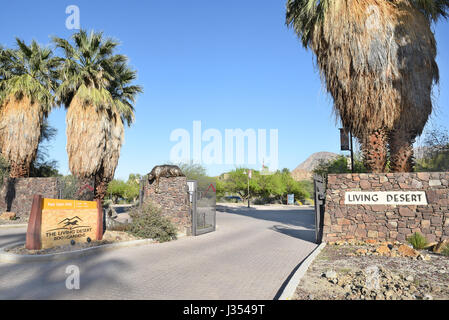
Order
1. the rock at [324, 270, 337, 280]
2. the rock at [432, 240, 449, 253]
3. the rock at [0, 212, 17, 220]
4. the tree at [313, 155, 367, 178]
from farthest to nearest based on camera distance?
the tree at [313, 155, 367, 178] < the rock at [0, 212, 17, 220] < the rock at [432, 240, 449, 253] < the rock at [324, 270, 337, 280]

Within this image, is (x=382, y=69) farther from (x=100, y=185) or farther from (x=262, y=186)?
(x=262, y=186)

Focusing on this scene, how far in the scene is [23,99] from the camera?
2062 centimetres

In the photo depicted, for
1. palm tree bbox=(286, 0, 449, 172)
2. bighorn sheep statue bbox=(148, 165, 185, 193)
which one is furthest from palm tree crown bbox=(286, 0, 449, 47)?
bighorn sheep statue bbox=(148, 165, 185, 193)

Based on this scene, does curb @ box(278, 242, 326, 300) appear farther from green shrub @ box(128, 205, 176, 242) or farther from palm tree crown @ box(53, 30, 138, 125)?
palm tree crown @ box(53, 30, 138, 125)

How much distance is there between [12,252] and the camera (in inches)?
351

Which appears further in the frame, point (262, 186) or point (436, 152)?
point (262, 186)

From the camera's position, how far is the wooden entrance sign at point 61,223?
355 inches

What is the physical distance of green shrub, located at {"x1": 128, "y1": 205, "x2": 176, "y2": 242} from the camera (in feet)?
40.3

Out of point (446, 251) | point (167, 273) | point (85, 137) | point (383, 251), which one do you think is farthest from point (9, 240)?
point (446, 251)

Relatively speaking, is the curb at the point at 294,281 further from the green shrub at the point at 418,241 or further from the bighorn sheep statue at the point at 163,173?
the bighorn sheep statue at the point at 163,173

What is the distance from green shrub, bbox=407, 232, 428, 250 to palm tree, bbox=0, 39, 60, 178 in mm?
21126

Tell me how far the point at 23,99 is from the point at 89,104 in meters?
5.26

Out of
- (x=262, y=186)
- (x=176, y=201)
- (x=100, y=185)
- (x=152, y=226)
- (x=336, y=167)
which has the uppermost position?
(x=336, y=167)

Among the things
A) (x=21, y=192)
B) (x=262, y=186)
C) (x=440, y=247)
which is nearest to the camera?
(x=440, y=247)
